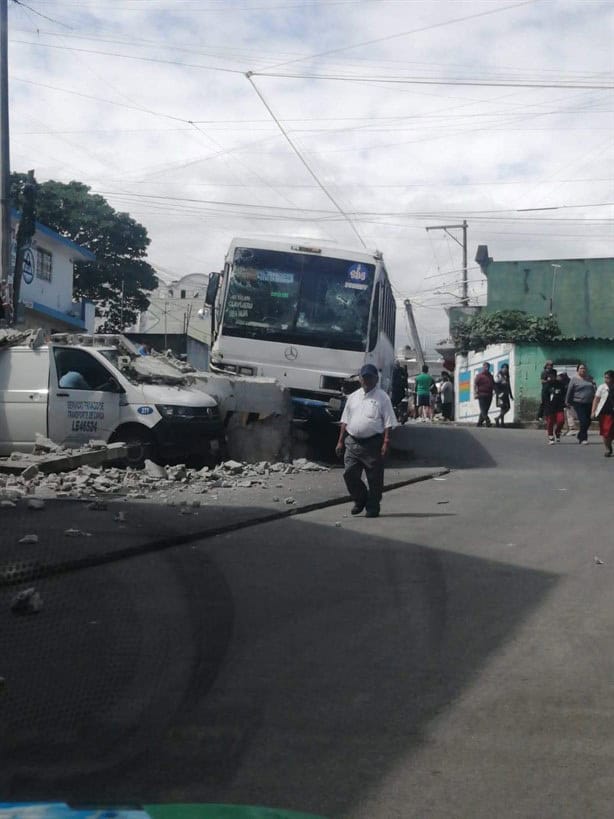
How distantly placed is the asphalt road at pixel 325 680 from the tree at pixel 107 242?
42.3 meters

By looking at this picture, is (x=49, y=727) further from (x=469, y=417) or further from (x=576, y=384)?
(x=469, y=417)

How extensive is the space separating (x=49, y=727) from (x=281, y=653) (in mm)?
1436

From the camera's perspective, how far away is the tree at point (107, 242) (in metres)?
49.8

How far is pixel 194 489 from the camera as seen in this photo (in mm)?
12625

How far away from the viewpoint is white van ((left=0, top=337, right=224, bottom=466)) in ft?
47.4

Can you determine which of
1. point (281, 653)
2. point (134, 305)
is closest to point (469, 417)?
point (134, 305)

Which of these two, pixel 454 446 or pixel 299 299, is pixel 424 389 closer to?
pixel 454 446

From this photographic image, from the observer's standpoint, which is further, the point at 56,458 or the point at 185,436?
the point at 185,436

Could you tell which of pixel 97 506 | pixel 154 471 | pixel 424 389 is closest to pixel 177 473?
pixel 154 471

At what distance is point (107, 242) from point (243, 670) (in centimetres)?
4737

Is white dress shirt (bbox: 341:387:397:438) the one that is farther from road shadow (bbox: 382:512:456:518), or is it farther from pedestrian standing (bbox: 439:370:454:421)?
pedestrian standing (bbox: 439:370:454:421)

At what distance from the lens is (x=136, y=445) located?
14406 millimetres

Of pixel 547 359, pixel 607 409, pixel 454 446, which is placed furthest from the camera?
pixel 547 359

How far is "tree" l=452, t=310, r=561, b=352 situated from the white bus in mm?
19705
